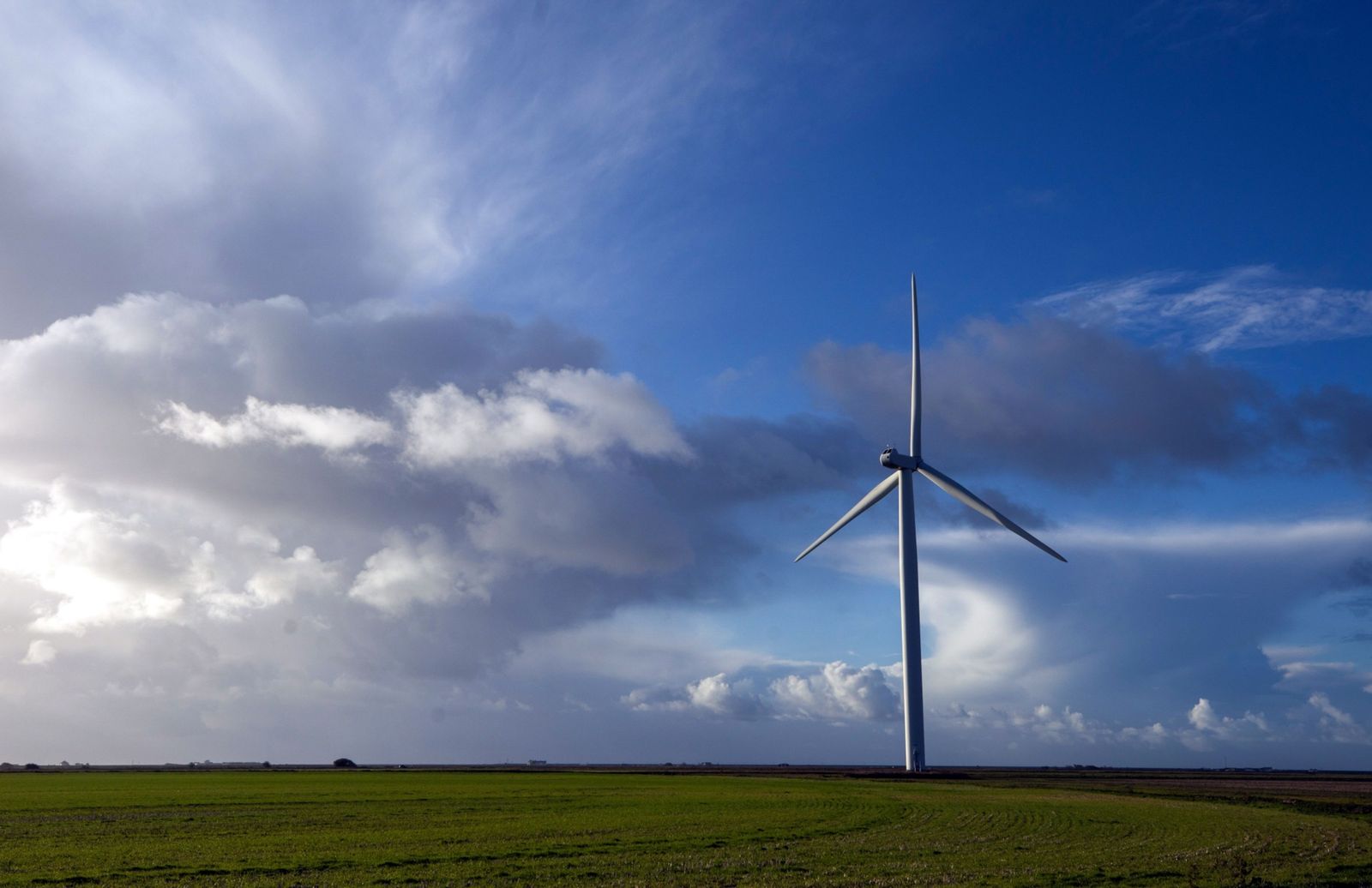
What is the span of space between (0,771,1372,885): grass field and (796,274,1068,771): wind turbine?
39.0 metres

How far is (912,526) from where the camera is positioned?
12669cm

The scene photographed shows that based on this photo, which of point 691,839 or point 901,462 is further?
point 901,462

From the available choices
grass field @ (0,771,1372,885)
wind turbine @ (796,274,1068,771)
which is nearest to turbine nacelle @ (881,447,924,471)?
wind turbine @ (796,274,1068,771)

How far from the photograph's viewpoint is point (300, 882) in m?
32.7

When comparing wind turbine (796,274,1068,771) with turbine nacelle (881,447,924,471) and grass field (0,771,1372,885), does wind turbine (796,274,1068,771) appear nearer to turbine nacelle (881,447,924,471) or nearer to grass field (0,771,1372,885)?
turbine nacelle (881,447,924,471)

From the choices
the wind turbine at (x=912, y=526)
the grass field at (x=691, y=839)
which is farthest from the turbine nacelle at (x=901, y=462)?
the grass field at (x=691, y=839)

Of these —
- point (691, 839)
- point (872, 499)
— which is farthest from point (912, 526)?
point (691, 839)

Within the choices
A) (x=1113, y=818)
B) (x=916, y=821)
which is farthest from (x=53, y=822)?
(x=1113, y=818)

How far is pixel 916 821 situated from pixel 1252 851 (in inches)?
774

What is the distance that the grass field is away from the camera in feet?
112

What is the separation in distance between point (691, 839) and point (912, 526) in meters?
85.6

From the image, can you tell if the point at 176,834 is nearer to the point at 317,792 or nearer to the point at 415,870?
the point at 415,870

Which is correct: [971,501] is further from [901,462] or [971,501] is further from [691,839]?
[691,839]

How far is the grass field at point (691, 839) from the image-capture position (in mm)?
34156
